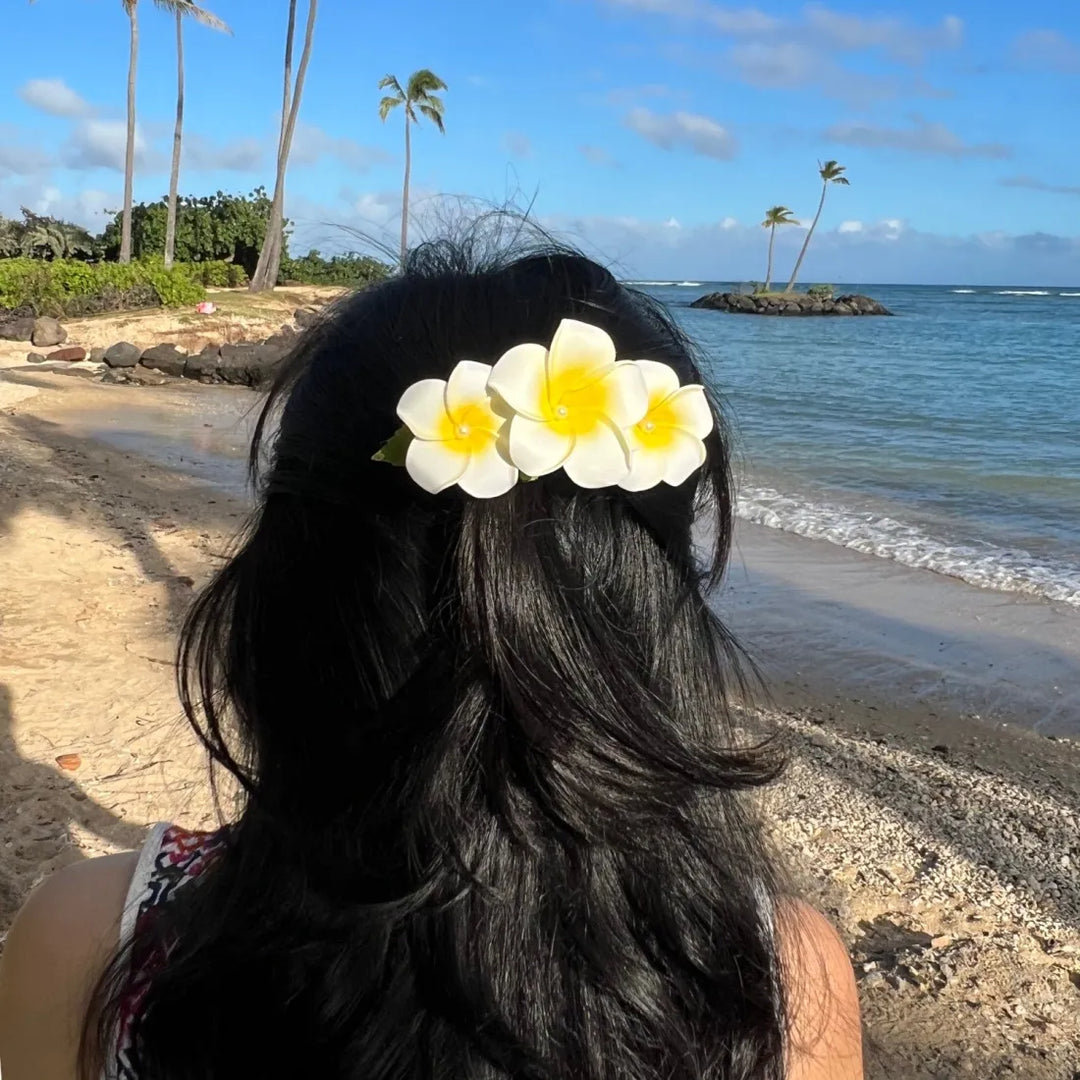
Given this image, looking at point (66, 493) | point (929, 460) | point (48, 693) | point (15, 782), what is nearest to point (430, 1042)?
point (15, 782)

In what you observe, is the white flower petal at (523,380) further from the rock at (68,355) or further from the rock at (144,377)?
the rock at (68,355)

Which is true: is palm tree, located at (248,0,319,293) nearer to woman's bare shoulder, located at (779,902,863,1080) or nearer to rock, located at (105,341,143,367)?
rock, located at (105,341,143,367)

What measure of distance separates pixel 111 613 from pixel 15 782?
1.70 m

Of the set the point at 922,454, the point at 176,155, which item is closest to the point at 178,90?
the point at 176,155

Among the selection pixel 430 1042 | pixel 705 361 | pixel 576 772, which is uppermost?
pixel 705 361

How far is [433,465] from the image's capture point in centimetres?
79

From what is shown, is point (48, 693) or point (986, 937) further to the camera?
point (48, 693)

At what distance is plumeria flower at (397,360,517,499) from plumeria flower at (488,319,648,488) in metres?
0.02

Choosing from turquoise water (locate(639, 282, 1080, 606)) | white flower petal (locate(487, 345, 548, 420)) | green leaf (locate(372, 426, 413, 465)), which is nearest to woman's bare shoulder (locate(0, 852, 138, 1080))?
green leaf (locate(372, 426, 413, 465))

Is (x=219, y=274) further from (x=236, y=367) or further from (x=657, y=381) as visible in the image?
(x=657, y=381)

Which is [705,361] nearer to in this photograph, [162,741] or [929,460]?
[162,741]

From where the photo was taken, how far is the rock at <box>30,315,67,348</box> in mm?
18094

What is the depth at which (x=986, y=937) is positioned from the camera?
2680mm

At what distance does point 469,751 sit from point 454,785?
33mm
